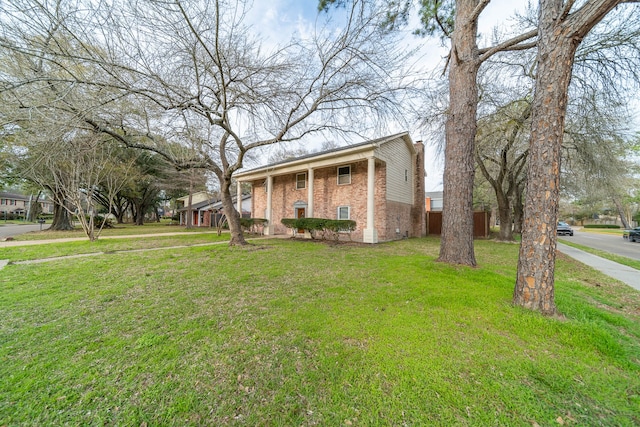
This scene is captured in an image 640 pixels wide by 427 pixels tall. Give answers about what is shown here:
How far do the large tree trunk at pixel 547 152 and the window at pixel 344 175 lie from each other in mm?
9882

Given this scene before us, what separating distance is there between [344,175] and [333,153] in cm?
166

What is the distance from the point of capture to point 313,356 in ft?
7.73

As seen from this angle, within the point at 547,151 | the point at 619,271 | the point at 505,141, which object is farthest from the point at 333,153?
the point at 619,271

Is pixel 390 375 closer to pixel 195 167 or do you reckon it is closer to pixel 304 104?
pixel 304 104

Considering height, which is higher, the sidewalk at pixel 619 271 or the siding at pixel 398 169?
the siding at pixel 398 169

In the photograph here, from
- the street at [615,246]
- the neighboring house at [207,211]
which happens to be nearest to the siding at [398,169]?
the street at [615,246]

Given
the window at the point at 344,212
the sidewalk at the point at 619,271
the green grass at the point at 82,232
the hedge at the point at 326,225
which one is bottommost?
the sidewalk at the point at 619,271

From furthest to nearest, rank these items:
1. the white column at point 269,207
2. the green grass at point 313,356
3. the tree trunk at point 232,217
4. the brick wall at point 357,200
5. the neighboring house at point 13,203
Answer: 1. the neighboring house at point 13,203
2. the white column at point 269,207
3. the brick wall at point 357,200
4. the tree trunk at point 232,217
5. the green grass at point 313,356

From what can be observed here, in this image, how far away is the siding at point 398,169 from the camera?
40.4 ft

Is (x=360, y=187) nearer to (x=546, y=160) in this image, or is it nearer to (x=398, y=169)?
(x=398, y=169)

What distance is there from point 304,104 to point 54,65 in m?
5.23

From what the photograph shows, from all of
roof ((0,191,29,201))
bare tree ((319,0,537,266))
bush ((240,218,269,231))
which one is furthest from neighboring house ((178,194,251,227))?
roof ((0,191,29,201))

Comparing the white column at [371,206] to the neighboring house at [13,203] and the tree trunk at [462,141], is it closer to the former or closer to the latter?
the tree trunk at [462,141]

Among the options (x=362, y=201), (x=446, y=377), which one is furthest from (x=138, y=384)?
(x=362, y=201)
